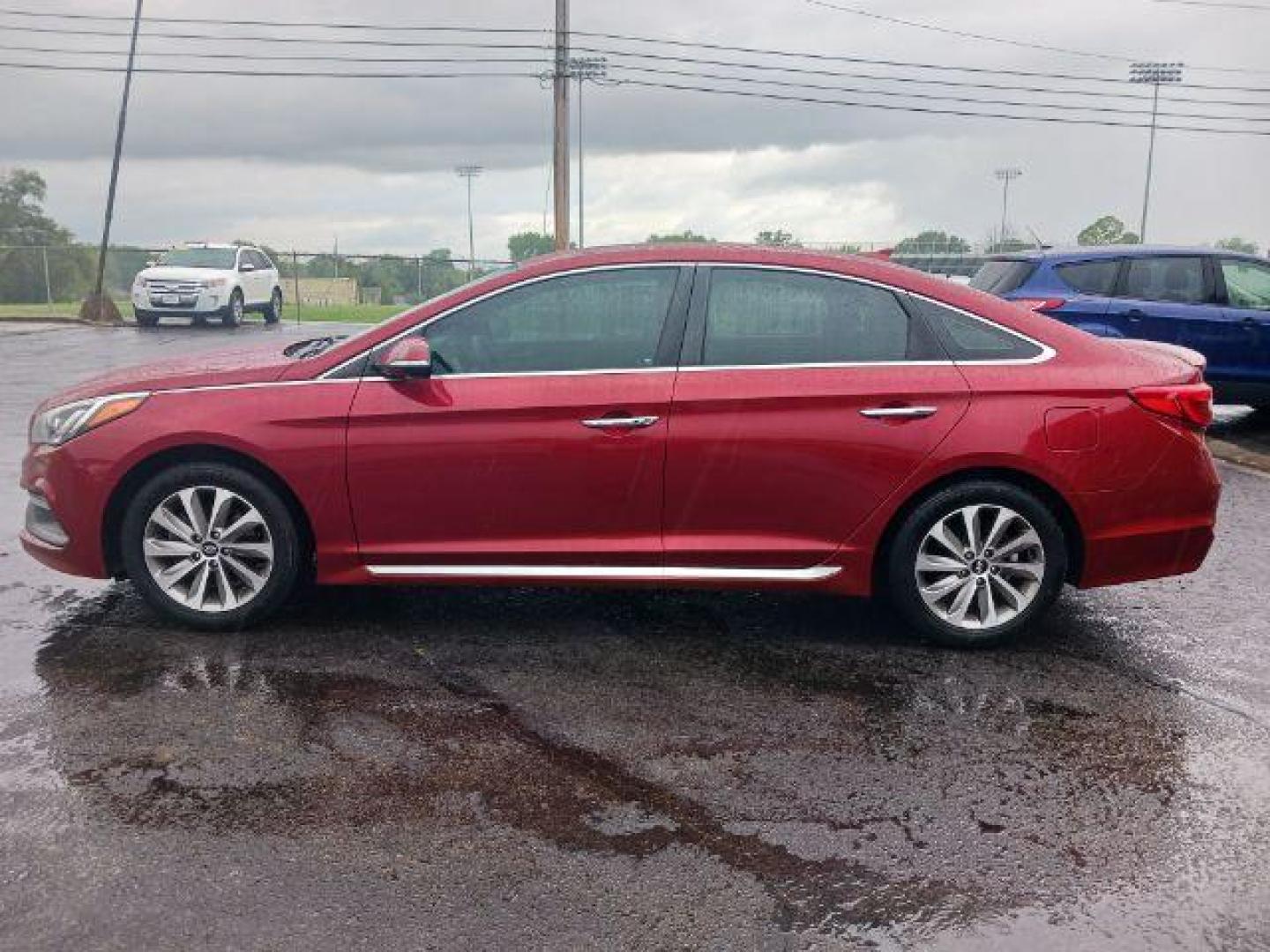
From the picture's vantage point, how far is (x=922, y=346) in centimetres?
488

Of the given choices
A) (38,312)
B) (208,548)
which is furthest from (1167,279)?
(38,312)

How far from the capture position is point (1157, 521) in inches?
194

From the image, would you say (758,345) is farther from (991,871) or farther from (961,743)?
(991,871)

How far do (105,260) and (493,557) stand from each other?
2930 cm

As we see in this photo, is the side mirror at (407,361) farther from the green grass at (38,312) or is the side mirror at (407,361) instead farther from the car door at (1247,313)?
the green grass at (38,312)

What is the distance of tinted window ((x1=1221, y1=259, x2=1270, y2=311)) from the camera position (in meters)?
10.8

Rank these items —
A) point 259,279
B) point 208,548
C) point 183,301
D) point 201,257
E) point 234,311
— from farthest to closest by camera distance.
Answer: point 259,279 → point 201,257 → point 234,311 → point 183,301 → point 208,548

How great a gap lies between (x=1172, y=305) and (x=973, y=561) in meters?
7.01

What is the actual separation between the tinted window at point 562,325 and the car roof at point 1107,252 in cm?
689

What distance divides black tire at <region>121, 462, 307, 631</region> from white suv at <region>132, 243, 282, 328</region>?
2182cm

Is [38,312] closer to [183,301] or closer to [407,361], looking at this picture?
[183,301]

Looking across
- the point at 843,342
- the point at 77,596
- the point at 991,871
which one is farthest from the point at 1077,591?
the point at 77,596

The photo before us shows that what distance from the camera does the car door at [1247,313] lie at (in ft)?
35.4

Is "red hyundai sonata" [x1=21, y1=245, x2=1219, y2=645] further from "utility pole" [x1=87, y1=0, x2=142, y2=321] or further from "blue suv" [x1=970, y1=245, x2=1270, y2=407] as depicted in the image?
"utility pole" [x1=87, y1=0, x2=142, y2=321]
